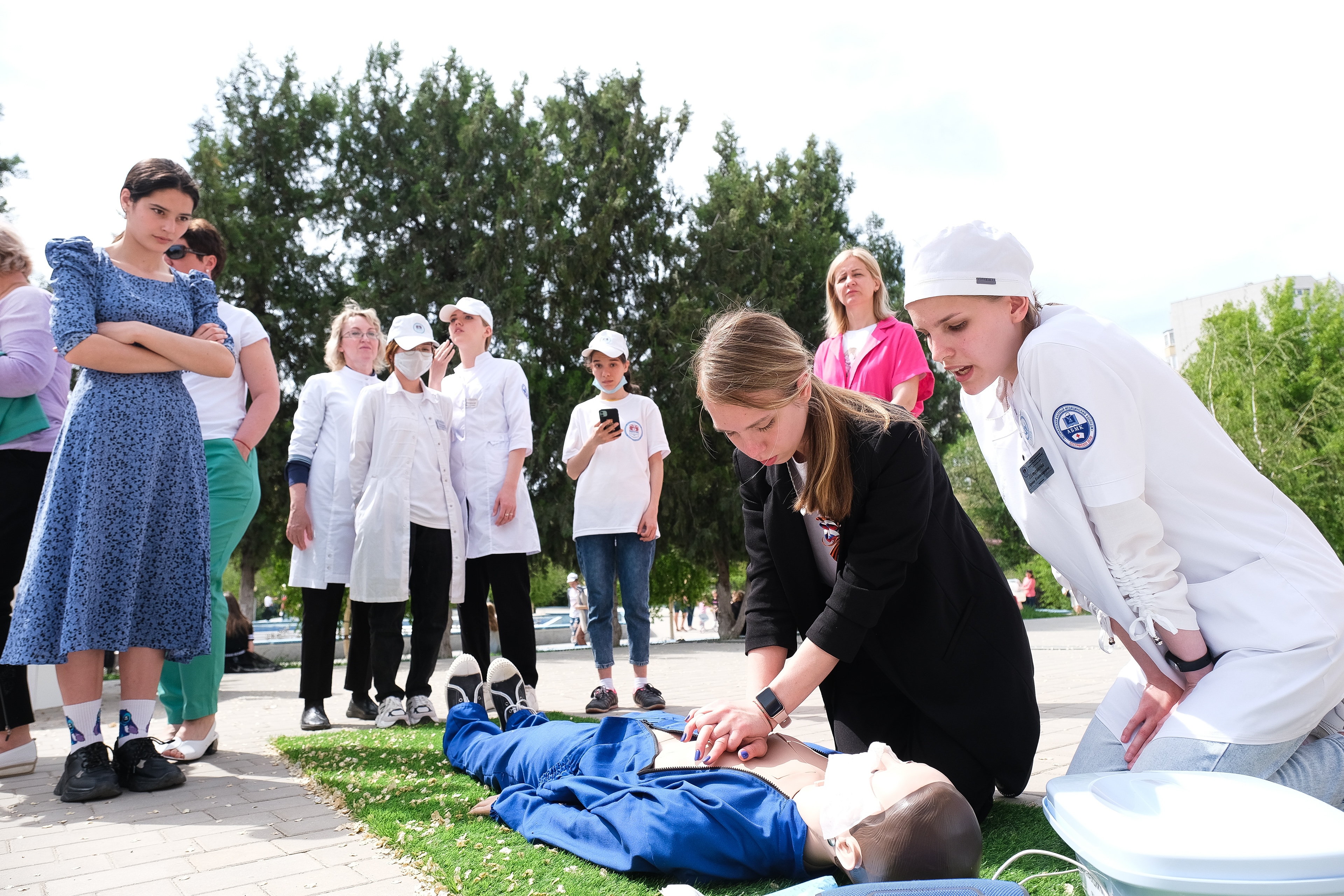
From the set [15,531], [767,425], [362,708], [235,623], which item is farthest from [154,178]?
[235,623]

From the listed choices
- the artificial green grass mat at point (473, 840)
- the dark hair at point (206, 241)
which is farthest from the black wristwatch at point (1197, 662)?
the dark hair at point (206, 241)

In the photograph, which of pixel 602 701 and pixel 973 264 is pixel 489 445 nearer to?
pixel 602 701

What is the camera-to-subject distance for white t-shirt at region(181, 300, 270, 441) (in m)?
4.52

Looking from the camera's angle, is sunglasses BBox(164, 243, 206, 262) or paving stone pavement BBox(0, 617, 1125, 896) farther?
sunglasses BBox(164, 243, 206, 262)

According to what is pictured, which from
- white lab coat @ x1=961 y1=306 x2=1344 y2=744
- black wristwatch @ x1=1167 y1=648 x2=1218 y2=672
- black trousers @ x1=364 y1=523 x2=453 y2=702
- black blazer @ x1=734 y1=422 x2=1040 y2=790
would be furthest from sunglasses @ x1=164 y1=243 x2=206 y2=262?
black wristwatch @ x1=1167 y1=648 x2=1218 y2=672

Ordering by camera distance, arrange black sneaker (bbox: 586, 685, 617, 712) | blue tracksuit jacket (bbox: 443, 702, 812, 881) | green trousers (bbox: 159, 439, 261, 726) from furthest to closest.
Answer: black sneaker (bbox: 586, 685, 617, 712) → green trousers (bbox: 159, 439, 261, 726) → blue tracksuit jacket (bbox: 443, 702, 812, 881)

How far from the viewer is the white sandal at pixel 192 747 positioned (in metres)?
4.32

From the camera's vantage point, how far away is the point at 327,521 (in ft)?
18.2

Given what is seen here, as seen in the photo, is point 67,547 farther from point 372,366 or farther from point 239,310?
point 372,366

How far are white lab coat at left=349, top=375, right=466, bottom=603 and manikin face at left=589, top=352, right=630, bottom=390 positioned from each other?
111cm

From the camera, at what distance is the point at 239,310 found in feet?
15.5

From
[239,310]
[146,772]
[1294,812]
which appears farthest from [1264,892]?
[239,310]

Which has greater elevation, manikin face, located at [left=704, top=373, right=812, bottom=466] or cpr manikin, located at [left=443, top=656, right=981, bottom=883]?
manikin face, located at [left=704, top=373, right=812, bottom=466]

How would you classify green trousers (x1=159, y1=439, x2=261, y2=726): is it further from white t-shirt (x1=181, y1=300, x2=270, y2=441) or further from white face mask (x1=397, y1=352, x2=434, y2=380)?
white face mask (x1=397, y1=352, x2=434, y2=380)
